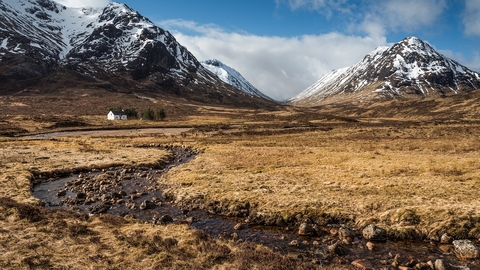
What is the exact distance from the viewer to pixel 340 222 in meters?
20.8

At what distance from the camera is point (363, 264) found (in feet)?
49.3

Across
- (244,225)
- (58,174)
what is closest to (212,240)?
(244,225)

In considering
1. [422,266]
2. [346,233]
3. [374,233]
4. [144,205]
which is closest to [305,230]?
[346,233]

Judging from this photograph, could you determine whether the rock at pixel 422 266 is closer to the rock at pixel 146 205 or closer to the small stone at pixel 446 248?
the small stone at pixel 446 248

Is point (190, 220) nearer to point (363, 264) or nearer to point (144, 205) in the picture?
point (144, 205)

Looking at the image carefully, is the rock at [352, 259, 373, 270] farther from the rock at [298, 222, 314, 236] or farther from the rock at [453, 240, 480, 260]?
the rock at [453, 240, 480, 260]

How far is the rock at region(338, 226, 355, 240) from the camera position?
1830cm

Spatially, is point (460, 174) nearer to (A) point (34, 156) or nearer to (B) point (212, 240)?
(B) point (212, 240)

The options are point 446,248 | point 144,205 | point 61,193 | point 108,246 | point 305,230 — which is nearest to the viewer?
point 108,246

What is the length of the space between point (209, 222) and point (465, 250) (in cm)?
1556

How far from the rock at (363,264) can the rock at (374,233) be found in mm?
3094

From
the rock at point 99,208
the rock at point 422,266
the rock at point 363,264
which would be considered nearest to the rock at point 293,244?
the rock at point 363,264

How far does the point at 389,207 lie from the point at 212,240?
1392 cm

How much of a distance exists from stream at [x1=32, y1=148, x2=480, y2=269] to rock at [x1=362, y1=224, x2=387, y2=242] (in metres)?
0.38
